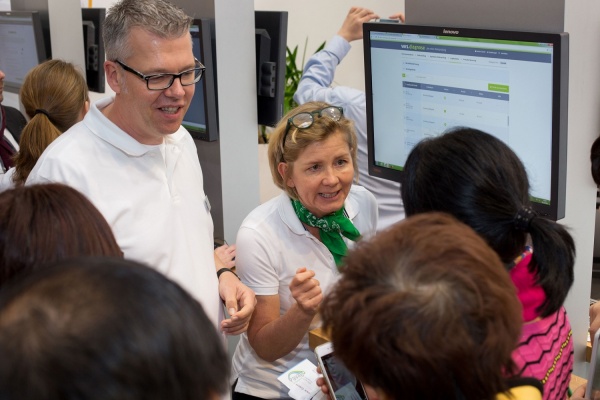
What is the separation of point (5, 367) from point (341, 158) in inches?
63.7

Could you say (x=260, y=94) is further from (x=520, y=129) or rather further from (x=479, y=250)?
(x=479, y=250)

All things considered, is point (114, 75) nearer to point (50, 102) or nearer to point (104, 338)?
point (50, 102)

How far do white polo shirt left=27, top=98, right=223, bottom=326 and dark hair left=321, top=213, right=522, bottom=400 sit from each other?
2.82 ft

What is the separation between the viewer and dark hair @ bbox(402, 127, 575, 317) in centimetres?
130

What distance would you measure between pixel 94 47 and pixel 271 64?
4.21ft

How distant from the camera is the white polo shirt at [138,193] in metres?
1.81

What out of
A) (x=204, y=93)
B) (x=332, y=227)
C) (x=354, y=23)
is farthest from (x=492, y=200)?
(x=354, y=23)

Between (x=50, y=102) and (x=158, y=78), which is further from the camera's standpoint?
(x=50, y=102)

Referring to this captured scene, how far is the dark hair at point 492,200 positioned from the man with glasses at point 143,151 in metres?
0.71

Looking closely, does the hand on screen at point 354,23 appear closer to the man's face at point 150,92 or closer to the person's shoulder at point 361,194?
the person's shoulder at point 361,194

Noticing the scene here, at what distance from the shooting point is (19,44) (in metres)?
3.97

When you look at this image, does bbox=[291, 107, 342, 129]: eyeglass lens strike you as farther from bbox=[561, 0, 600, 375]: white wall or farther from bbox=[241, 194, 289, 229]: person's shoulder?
bbox=[561, 0, 600, 375]: white wall

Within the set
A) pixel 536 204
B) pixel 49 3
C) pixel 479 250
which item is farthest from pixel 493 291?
pixel 49 3

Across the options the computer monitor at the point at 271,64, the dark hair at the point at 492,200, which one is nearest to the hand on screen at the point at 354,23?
the computer monitor at the point at 271,64
